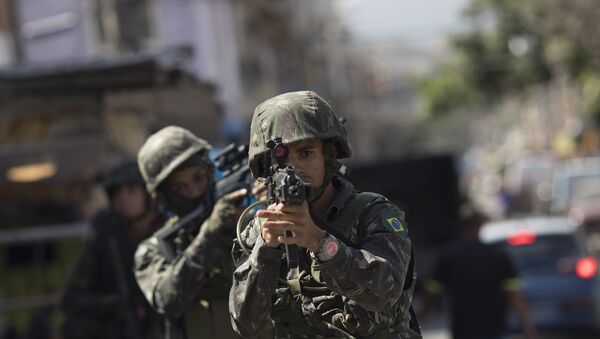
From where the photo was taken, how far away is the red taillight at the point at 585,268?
13.1 meters

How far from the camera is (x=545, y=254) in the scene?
1330 centimetres

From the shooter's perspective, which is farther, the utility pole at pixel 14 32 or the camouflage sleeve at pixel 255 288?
the utility pole at pixel 14 32

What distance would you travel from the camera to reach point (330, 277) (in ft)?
11.2

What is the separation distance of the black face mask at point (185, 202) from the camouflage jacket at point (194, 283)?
0.28 ft

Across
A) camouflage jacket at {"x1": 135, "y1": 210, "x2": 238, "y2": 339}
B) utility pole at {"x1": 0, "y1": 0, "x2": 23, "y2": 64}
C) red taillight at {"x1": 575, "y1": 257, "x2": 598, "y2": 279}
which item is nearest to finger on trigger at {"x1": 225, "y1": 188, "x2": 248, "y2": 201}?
camouflage jacket at {"x1": 135, "y1": 210, "x2": 238, "y2": 339}

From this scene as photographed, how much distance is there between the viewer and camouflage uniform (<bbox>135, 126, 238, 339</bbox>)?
505cm

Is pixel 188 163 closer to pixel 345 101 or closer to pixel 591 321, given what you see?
pixel 591 321

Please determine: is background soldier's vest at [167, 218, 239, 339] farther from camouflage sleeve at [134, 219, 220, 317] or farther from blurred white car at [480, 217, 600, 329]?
blurred white car at [480, 217, 600, 329]

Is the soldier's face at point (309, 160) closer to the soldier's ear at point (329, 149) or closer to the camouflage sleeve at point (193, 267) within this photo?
the soldier's ear at point (329, 149)

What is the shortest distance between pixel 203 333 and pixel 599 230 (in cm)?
2103

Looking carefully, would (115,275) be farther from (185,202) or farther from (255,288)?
(255,288)

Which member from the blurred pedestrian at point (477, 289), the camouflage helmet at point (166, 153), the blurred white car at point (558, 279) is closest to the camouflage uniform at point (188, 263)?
the camouflage helmet at point (166, 153)

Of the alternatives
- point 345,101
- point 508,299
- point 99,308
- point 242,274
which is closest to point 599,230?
point 508,299

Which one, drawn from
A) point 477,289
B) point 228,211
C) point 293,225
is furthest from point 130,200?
point 293,225
